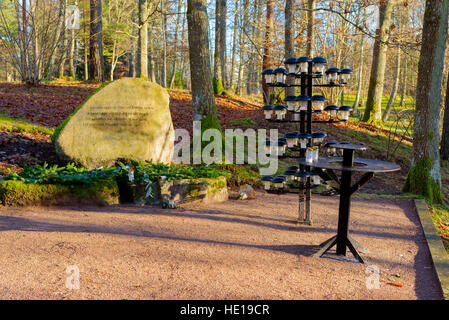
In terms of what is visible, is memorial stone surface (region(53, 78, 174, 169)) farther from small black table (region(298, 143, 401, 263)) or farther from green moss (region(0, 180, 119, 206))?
small black table (region(298, 143, 401, 263))

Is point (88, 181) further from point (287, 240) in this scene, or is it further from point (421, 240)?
point (421, 240)

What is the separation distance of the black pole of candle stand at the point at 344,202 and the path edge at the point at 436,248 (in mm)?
1035

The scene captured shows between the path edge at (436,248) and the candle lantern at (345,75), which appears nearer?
the path edge at (436,248)

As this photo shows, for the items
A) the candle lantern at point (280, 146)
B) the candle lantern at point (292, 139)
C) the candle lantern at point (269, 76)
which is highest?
the candle lantern at point (269, 76)

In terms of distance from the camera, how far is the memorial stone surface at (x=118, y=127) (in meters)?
7.50

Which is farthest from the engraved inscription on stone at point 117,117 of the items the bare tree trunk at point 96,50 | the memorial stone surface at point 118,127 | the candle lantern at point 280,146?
the bare tree trunk at point 96,50

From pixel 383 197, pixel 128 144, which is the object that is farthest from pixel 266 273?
pixel 383 197

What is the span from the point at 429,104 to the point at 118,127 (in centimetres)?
667

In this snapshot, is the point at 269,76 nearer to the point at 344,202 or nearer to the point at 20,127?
the point at 344,202

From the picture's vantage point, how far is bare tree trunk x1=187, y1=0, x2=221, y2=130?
871cm

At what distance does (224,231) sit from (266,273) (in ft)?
4.75

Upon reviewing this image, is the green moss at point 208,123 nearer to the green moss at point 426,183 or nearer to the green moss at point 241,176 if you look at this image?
the green moss at point 241,176

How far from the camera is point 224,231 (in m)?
5.18

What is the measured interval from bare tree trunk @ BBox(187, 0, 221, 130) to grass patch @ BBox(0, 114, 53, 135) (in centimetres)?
386
